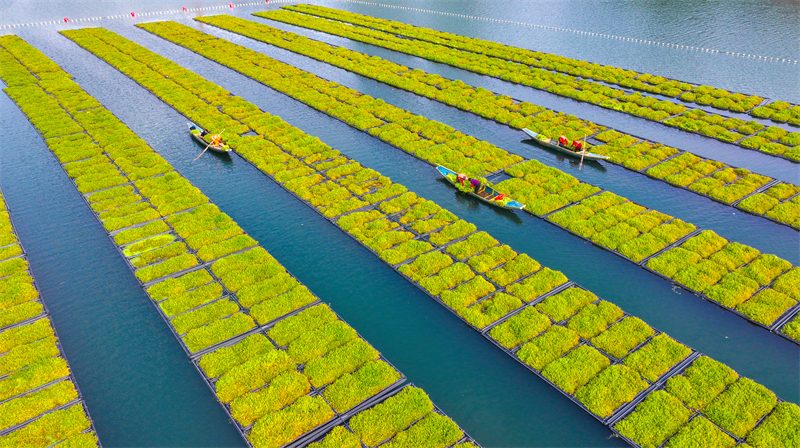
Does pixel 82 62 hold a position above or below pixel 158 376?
above

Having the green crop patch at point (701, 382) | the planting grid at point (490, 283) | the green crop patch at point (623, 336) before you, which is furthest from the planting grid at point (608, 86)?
the planting grid at point (490, 283)

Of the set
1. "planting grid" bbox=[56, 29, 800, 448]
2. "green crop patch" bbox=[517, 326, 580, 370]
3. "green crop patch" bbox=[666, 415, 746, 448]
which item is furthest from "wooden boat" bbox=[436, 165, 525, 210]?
"green crop patch" bbox=[666, 415, 746, 448]

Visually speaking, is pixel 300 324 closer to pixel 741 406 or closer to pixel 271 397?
pixel 271 397

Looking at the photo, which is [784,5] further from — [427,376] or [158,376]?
[158,376]

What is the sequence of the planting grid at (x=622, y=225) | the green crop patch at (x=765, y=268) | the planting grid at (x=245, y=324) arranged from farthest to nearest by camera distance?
the green crop patch at (x=765, y=268)
the planting grid at (x=622, y=225)
the planting grid at (x=245, y=324)

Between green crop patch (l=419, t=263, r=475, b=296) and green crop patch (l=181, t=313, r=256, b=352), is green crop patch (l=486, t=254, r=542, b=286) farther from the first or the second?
green crop patch (l=181, t=313, r=256, b=352)

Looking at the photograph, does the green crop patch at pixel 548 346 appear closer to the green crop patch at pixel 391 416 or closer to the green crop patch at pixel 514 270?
the green crop patch at pixel 514 270

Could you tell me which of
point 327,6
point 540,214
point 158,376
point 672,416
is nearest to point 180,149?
point 158,376
